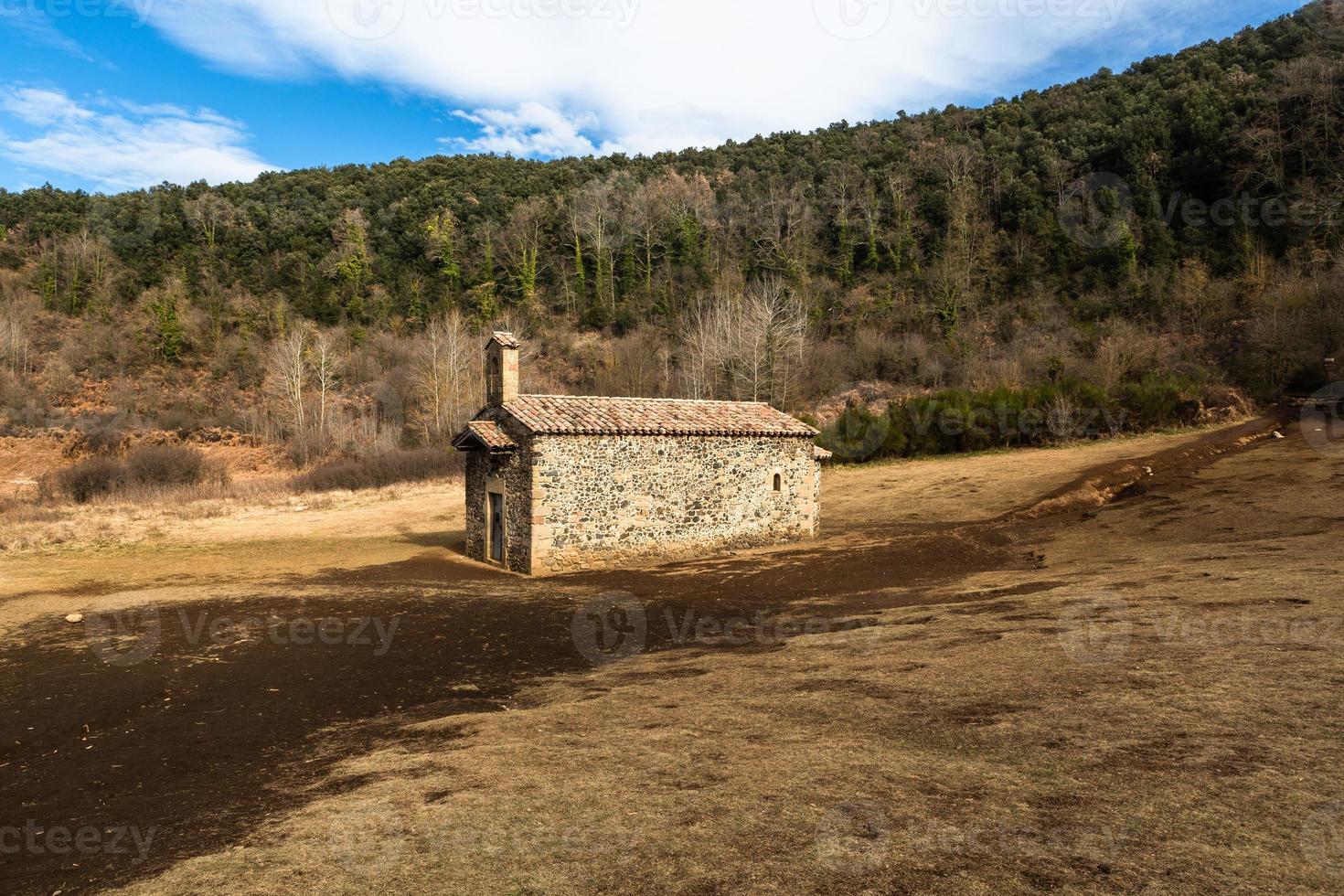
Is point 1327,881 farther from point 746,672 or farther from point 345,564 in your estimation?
point 345,564

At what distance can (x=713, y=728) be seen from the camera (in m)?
7.54

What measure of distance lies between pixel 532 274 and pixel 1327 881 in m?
65.9

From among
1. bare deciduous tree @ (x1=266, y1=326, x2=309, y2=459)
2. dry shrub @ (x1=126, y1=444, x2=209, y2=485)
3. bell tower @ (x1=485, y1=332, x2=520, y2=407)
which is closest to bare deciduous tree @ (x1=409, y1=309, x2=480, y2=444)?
bare deciduous tree @ (x1=266, y1=326, x2=309, y2=459)

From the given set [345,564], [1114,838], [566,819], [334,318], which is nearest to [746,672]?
[566,819]

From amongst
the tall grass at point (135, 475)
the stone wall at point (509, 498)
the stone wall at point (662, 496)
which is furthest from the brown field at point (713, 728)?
the tall grass at point (135, 475)

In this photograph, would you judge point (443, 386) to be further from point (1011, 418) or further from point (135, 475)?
point (1011, 418)

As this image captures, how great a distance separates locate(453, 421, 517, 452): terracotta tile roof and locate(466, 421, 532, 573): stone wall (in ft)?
0.69

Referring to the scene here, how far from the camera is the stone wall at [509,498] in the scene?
61.1 ft

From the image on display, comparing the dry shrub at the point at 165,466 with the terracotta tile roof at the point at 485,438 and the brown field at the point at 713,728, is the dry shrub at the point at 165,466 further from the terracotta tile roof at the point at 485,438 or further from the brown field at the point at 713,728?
the terracotta tile roof at the point at 485,438

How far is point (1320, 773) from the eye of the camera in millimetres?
5227

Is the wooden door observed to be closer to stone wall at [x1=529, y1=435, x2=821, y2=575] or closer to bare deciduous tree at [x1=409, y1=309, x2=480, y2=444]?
stone wall at [x1=529, y1=435, x2=821, y2=575]

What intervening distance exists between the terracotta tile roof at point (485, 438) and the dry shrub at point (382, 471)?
1771cm

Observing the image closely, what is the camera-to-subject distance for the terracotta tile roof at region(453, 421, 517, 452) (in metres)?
19.0

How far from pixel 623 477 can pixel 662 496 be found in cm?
126
